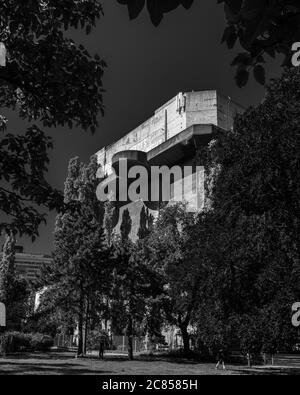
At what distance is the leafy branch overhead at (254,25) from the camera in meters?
2.13

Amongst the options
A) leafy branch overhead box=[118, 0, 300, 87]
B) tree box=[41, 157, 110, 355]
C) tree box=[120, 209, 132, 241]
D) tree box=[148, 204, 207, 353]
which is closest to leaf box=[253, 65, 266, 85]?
leafy branch overhead box=[118, 0, 300, 87]

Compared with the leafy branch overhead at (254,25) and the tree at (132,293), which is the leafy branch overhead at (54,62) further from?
the tree at (132,293)

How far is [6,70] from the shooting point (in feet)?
19.5

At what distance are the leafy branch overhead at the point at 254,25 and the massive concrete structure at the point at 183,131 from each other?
187ft

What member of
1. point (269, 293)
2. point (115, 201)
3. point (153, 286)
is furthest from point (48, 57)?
point (115, 201)

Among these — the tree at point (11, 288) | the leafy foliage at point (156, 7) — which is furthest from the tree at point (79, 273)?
the leafy foliage at point (156, 7)

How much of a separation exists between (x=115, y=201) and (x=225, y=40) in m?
77.8

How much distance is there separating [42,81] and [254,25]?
4.58m

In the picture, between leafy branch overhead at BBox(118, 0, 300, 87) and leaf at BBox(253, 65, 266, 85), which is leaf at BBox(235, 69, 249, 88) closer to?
leafy branch overhead at BBox(118, 0, 300, 87)

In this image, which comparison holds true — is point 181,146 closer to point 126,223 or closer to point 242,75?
point 126,223

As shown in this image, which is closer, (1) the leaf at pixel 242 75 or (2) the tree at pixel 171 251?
(1) the leaf at pixel 242 75

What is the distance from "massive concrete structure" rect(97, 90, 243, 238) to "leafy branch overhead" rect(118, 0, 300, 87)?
57.0 metres

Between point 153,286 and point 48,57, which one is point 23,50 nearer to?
point 48,57

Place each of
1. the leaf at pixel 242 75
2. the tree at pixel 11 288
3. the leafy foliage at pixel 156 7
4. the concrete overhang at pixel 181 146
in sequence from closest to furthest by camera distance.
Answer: the leafy foliage at pixel 156 7 → the leaf at pixel 242 75 → the tree at pixel 11 288 → the concrete overhang at pixel 181 146
